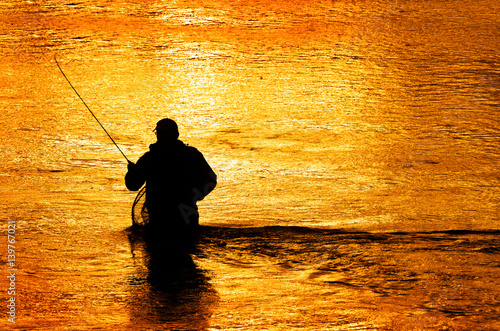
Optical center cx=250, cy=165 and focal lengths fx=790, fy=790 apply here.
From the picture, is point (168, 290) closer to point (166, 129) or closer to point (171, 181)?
point (171, 181)

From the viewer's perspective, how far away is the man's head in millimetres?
6012

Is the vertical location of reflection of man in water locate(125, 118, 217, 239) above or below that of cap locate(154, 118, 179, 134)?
below

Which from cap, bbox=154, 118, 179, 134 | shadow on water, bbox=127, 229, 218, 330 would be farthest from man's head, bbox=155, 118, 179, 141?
shadow on water, bbox=127, 229, 218, 330

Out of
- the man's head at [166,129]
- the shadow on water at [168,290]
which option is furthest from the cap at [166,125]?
the shadow on water at [168,290]

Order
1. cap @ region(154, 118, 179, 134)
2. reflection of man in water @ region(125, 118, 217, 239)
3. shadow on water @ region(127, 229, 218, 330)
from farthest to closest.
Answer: reflection of man in water @ region(125, 118, 217, 239)
cap @ region(154, 118, 179, 134)
shadow on water @ region(127, 229, 218, 330)

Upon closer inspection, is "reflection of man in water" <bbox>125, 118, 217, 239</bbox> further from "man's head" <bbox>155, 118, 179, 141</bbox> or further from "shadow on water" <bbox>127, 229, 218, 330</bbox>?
"shadow on water" <bbox>127, 229, 218, 330</bbox>

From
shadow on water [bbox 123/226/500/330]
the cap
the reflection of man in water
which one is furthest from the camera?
the reflection of man in water

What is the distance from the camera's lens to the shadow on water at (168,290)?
16.9 ft

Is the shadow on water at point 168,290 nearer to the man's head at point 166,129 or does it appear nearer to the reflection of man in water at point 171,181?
the reflection of man in water at point 171,181

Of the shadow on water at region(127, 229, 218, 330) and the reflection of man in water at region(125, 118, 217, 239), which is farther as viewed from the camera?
the reflection of man in water at region(125, 118, 217, 239)

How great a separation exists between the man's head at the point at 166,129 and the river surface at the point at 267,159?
0.99 m

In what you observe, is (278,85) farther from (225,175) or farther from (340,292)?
(340,292)

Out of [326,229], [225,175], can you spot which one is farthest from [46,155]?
[326,229]

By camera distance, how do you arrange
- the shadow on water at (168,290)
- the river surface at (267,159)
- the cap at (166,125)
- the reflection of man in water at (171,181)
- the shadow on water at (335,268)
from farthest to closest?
the reflection of man in water at (171,181), the cap at (166,125), the river surface at (267,159), the shadow on water at (335,268), the shadow on water at (168,290)
